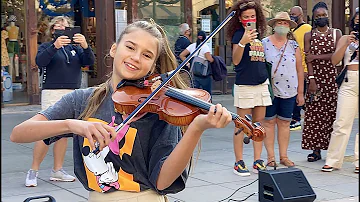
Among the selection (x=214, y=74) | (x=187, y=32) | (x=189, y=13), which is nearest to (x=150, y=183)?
(x=214, y=74)

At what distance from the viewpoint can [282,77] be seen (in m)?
6.16

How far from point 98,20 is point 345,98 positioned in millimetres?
7345

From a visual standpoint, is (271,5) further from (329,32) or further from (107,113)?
(107,113)

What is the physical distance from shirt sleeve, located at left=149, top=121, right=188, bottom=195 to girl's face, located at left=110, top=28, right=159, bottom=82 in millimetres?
235

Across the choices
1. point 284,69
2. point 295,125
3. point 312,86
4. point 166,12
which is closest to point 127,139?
point 284,69

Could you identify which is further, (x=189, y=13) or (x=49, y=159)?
(x=189, y=13)

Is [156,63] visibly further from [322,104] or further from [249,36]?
[322,104]

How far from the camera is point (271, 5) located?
45.4 feet

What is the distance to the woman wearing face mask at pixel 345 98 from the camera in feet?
19.2

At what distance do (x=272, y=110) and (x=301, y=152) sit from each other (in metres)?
1.32

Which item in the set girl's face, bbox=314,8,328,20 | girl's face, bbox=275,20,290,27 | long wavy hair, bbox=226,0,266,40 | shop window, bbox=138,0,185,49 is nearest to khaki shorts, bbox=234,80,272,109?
long wavy hair, bbox=226,0,266,40

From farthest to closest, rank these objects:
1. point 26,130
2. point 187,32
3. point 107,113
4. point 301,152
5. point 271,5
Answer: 1. point 271,5
2. point 187,32
3. point 301,152
4. point 107,113
5. point 26,130

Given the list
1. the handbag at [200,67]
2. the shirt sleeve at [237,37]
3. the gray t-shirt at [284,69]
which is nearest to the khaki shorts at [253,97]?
the gray t-shirt at [284,69]

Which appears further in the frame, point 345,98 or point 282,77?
point 282,77
